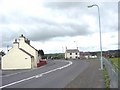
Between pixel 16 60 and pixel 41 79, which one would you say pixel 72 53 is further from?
pixel 41 79

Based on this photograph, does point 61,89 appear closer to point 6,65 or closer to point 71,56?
point 6,65

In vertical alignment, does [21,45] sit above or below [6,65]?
above

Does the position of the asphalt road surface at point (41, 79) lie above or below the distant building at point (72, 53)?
→ below

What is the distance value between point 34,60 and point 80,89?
53688mm

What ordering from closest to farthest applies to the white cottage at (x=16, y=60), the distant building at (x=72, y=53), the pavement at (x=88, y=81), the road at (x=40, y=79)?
the pavement at (x=88, y=81) < the road at (x=40, y=79) < the white cottage at (x=16, y=60) < the distant building at (x=72, y=53)

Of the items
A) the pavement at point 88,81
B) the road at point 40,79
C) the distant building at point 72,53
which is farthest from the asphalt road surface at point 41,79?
the distant building at point 72,53

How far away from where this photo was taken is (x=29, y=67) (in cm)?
6606

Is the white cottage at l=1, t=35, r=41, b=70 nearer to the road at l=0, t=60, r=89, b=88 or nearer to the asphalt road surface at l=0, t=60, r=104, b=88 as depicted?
the asphalt road surface at l=0, t=60, r=104, b=88

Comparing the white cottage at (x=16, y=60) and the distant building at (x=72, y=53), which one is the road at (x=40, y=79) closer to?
the white cottage at (x=16, y=60)

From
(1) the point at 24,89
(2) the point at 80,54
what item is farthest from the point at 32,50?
(2) the point at 80,54

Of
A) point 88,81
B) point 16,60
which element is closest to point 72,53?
point 16,60

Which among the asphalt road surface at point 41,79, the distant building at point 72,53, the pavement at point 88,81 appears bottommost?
the asphalt road surface at point 41,79

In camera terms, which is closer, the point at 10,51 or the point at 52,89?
the point at 52,89

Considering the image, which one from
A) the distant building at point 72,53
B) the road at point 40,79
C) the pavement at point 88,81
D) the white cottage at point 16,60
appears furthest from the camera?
the distant building at point 72,53
